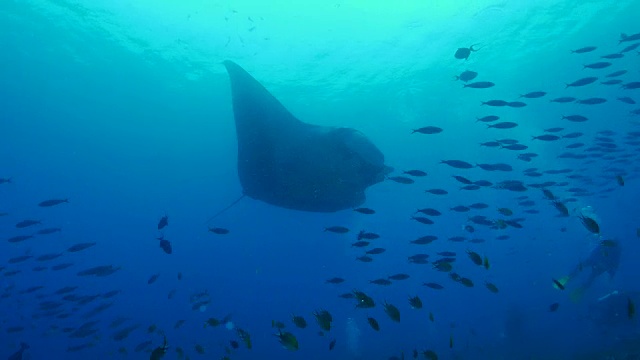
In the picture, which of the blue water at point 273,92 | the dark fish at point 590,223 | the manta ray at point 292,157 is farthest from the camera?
the blue water at point 273,92

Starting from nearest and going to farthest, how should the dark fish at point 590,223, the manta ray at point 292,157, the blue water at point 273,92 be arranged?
the dark fish at point 590,223 → the manta ray at point 292,157 → the blue water at point 273,92

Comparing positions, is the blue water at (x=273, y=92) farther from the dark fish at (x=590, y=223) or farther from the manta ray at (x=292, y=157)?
the dark fish at (x=590, y=223)

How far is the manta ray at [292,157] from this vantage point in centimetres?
852

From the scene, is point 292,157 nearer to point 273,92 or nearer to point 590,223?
point 590,223

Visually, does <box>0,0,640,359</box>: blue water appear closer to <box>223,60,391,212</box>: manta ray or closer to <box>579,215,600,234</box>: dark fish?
<box>223,60,391,212</box>: manta ray

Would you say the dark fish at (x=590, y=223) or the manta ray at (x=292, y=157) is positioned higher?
the manta ray at (x=292, y=157)

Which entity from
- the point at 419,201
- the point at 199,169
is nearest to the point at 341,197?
the point at 199,169

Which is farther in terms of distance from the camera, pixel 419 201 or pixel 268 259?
pixel 268 259

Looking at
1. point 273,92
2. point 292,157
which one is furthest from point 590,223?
point 273,92

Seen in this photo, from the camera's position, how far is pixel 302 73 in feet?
68.0

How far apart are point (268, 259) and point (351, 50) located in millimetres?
44596

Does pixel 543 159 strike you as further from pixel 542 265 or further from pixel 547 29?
pixel 542 265

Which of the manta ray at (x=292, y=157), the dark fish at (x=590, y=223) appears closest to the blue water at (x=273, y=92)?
the manta ray at (x=292, y=157)

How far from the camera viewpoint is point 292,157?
9133 mm
